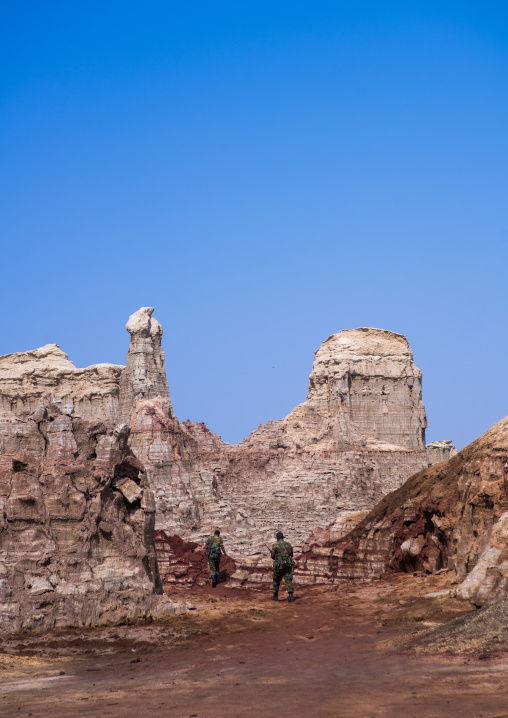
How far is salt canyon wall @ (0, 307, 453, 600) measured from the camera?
5684 cm

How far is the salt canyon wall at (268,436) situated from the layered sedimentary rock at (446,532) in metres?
13.5

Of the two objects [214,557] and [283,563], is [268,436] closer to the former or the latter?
[214,557]

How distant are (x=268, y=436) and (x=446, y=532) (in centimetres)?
5336

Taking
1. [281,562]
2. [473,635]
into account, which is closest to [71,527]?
[281,562]

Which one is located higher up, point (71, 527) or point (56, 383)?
point (56, 383)

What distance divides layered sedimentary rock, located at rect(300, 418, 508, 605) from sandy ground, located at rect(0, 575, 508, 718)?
110 centimetres

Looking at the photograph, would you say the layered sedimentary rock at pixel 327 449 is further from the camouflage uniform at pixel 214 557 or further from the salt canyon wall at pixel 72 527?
the salt canyon wall at pixel 72 527

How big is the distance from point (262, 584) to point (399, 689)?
1646 centimetres

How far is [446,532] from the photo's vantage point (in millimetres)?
24031

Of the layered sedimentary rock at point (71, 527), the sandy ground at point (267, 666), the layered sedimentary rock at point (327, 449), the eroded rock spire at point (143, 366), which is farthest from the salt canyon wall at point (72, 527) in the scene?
the eroded rock spire at point (143, 366)

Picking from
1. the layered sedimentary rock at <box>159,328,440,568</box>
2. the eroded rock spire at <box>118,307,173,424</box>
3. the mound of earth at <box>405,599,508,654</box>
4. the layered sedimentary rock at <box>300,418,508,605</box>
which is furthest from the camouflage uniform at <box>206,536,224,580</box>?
the eroded rock spire at <box>118,307,173,424</box>

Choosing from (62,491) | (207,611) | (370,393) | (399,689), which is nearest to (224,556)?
(207,611)

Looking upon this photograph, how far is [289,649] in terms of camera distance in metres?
16.5

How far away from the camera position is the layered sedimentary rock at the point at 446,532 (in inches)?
661
